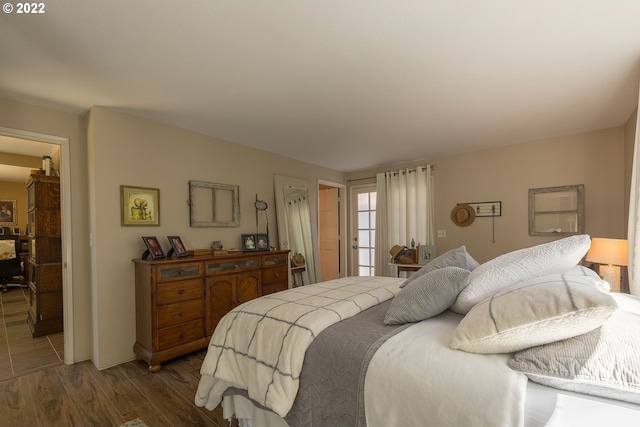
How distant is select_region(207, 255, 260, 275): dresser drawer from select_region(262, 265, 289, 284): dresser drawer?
160mm

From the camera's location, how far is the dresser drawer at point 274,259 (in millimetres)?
3418

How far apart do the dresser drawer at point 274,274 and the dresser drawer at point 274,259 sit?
0.19ft

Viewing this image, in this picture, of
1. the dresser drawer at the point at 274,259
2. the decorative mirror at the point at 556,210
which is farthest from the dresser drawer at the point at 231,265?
the decorative mirror at the point at 556,210

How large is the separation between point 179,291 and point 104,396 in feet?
2.85

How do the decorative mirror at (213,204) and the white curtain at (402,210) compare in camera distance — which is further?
the white curtain at (402,210)

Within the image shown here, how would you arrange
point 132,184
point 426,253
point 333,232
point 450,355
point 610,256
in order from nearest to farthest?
point 450,355 < point 610,256 < point 132,184 < point 426,253 < point 333,232

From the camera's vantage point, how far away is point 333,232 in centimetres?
559

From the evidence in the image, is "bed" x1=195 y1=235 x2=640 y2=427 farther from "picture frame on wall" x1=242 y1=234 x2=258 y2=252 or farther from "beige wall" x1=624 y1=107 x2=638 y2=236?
"beige wall" x1=624 y1=107 x2=638 y2=236

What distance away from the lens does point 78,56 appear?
1783 mm

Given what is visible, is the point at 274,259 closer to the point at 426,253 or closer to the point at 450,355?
the point at 426,253

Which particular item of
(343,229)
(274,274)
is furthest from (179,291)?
(343,229)

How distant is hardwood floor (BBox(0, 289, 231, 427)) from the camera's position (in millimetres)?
1845

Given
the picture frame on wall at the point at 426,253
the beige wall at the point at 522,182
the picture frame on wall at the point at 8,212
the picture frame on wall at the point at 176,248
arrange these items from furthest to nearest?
the picture frame on wall at the point at 8,212 → the picture frame on wall at the point at 426,253 → the beige wall at the point at 522,182 → the picture frame on wall at the point at 176,248

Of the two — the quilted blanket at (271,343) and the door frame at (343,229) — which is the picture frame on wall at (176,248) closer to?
the quilted blanket at (271,343)
